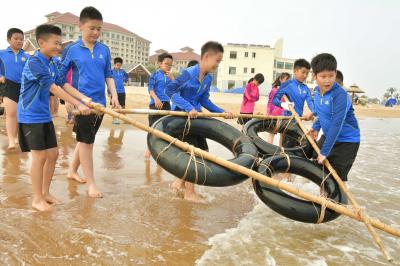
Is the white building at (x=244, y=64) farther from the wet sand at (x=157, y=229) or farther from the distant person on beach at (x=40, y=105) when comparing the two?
the distant person on beach at (x=40, y=105)

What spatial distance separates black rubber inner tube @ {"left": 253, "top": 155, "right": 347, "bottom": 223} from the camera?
138 inches

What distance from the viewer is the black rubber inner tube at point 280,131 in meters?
4.63

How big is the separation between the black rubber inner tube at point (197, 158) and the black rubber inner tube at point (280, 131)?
1.47ft

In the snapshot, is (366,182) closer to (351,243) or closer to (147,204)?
(351,243)

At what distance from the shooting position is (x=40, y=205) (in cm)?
374

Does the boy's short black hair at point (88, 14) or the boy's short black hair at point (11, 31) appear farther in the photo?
the boy's short black hair at point (11, 31)

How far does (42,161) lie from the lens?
3.74 meters

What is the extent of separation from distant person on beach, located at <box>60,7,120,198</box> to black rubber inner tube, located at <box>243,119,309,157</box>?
1.98 meters

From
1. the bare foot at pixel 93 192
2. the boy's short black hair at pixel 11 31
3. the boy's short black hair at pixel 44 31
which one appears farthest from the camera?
the boy's short black hair at pixel 11 31

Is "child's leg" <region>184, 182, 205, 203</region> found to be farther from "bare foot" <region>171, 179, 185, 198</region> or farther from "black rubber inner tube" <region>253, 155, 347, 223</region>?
"black rubber inner tube" <region>253, 155, 347, 223</region>

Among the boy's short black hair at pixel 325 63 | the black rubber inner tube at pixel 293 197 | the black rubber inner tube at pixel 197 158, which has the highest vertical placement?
→ the boy's short black hair at pixel 325 63

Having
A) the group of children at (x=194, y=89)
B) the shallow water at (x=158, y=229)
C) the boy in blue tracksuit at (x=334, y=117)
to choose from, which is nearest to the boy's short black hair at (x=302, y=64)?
the boy in blue tracksuit at (x=334, y=117)

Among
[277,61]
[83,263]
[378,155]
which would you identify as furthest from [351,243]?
[277,61]

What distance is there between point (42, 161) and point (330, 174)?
3.12 m
